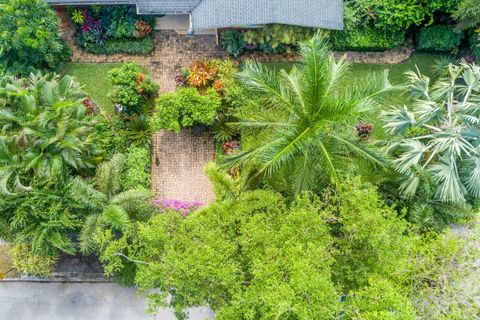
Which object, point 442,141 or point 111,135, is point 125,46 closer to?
point 111,135

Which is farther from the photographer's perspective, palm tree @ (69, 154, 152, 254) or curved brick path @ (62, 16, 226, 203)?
curved brick path @ (62, 16, 226, 203)

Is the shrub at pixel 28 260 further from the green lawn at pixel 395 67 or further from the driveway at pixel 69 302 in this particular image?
the green lawn at pixel 395 67

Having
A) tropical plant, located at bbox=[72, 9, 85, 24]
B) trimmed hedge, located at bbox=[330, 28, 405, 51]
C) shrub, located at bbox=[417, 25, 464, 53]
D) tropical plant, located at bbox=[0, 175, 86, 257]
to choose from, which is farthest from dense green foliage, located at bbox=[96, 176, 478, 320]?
tropical plant, located at bbox=[72, 9, 85, 24]

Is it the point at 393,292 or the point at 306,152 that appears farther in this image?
the point at 306,152

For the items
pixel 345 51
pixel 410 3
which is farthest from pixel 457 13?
pixel 345 51

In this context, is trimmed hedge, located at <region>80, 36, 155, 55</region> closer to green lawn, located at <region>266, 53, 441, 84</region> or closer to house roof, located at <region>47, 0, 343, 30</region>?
house roof, located at <region>47, 0, 343, 30</region>

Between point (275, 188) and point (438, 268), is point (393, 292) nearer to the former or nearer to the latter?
point (438, 268)
